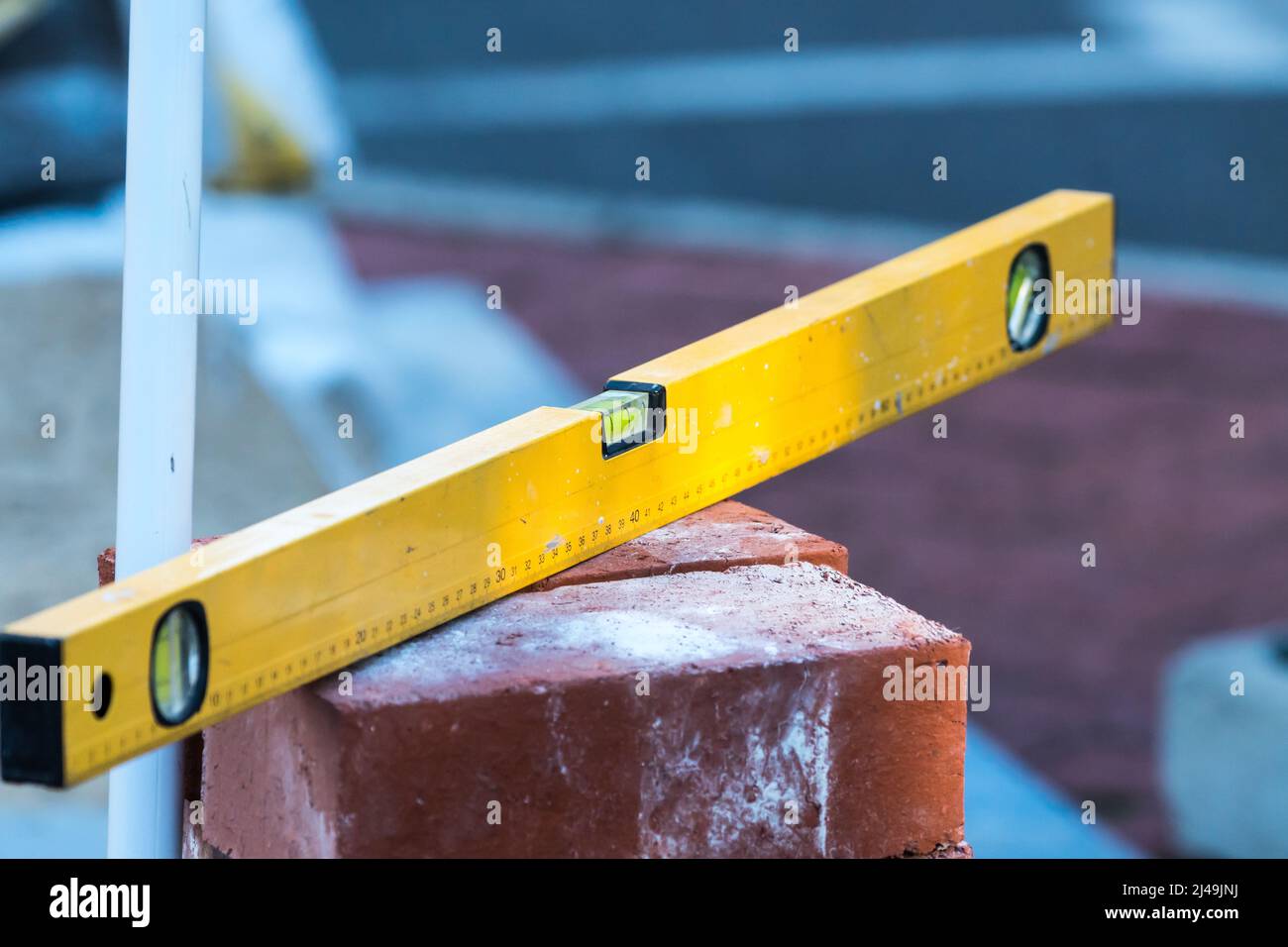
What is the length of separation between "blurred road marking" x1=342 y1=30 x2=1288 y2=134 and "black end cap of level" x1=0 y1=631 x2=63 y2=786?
1684cm

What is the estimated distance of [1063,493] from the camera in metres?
11.1

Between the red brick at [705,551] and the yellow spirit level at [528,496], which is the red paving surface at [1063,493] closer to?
the yellow spirit level at [528,496]

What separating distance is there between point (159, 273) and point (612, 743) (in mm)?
1121

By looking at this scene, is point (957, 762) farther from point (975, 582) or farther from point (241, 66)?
point (241, 66)

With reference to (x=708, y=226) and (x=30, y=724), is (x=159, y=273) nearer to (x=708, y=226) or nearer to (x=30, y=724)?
(x=30, y=724)

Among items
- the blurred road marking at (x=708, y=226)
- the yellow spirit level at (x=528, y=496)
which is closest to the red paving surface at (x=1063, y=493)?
the blurred road marking at (x=708, y=226)

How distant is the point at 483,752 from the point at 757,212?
13.9 metres

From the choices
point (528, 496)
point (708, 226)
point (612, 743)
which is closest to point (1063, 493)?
point (708, 226)

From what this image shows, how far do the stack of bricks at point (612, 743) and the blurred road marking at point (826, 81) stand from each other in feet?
53.6

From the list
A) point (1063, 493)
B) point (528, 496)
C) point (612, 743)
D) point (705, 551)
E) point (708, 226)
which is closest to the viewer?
point (612, 743)

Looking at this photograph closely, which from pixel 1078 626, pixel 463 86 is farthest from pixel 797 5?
pixel 1078 626

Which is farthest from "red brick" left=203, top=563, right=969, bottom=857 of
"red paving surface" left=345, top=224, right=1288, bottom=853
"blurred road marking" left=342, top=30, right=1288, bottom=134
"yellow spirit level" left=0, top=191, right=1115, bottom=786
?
"blurred road marking" left=342, top=30, right=1288, bottom=134

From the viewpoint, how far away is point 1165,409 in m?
12.4

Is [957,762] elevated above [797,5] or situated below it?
below
